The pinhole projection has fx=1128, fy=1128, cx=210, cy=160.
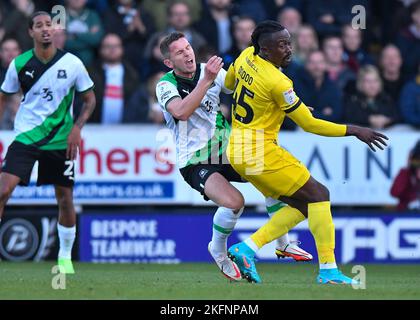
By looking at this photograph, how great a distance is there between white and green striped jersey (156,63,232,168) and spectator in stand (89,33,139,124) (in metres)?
4.51

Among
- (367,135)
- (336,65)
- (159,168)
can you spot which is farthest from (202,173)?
(336,65)

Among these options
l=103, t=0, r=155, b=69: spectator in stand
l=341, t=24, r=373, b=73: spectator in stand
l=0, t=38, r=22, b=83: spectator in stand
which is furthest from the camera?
l=341, t=24, r=373, b=73: spectator in stand

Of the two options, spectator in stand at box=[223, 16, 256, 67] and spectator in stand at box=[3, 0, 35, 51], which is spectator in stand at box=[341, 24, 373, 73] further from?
spectator in stand at box=[3, 0, 35, 51]

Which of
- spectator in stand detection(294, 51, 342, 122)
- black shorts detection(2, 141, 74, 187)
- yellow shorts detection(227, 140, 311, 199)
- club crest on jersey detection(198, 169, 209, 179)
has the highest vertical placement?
spectator in stand detection(294, 51, 342, 122)

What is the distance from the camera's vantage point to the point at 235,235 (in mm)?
14930

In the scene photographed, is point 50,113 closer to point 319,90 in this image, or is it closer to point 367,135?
point 367,135

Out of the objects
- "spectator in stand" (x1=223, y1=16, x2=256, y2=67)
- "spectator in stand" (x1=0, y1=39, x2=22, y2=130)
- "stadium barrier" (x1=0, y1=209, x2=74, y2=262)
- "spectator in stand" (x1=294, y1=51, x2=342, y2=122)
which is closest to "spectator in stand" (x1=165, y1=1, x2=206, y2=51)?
"spectator in stand" (x1=223, y1=16, x2=256, y2=67)

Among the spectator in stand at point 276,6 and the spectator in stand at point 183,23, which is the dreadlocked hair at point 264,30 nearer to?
the spectator in stand at point 183,23

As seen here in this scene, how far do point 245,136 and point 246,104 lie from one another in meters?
0.29

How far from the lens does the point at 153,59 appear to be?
1570cm

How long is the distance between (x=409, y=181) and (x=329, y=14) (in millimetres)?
3135

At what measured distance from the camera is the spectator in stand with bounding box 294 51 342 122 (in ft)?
49.5
